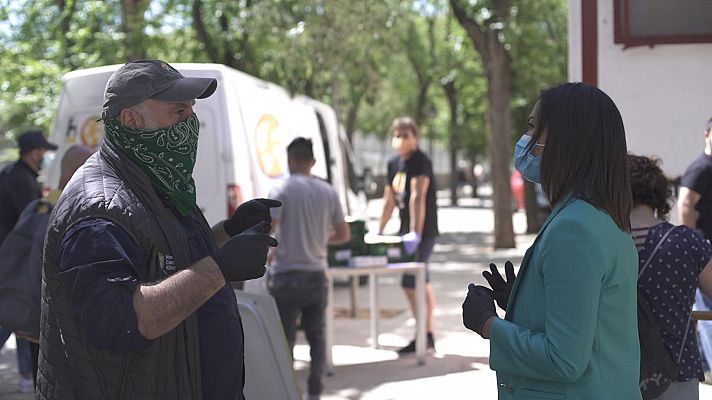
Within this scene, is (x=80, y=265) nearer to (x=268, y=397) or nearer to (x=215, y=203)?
(x=268, y=397)

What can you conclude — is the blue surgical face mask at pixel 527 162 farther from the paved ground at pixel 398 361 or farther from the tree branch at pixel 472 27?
the tree branch at pixel 472 27

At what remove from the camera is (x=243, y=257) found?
2.43 m

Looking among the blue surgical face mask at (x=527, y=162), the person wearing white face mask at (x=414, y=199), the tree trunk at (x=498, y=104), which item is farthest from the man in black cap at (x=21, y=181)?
the tree trunk at (x=498, y=104)

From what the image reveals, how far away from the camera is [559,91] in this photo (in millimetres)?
2602

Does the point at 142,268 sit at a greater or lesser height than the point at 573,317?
greater

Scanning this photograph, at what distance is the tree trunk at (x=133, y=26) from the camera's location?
13.5 metres

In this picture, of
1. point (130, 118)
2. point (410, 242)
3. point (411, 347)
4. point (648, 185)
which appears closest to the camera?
point (130, 118)

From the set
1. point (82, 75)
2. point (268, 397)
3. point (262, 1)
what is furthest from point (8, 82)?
point (268, 397)

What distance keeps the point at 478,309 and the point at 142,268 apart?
887mm

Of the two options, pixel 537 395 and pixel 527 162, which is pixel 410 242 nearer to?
pixel 527 162

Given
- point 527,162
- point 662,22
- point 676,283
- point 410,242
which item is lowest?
point 410,242

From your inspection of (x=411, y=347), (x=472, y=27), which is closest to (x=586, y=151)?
(x=411, y=347)

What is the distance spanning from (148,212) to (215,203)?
579cm

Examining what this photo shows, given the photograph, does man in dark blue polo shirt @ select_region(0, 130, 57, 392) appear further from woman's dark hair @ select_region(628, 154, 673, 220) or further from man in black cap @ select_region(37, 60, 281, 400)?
man in black cap @ select_region(37, 60, 281, 400)
